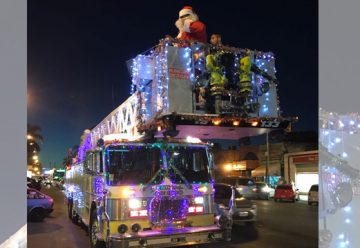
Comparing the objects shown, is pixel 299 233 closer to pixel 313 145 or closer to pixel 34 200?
pixel 34 200

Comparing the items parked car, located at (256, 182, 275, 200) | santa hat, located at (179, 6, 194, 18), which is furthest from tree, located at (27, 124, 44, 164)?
santa hat, located at (179, 6, 194, 18)

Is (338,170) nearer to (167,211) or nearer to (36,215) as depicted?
(167,211)

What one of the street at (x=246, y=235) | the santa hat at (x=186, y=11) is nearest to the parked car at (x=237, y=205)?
the street at (x=246, y=235)

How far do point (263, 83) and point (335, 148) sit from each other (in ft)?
31.0

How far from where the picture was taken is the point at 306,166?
36094 millimetres

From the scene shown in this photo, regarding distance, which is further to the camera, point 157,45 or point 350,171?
point 350,171

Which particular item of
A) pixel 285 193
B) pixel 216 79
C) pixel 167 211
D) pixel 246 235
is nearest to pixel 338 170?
pixel 246 235

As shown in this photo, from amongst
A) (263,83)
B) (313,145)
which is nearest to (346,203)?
(263,83)

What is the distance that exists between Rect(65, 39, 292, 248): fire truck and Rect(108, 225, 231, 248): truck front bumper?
0.06ft

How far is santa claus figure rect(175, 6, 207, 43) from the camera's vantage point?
10166 mm

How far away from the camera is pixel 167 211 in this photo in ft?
27.1

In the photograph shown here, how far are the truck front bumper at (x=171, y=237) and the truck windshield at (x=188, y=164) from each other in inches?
38.1

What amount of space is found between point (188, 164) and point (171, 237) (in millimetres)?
1514

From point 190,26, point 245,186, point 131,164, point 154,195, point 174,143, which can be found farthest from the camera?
point 245,186
